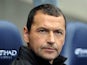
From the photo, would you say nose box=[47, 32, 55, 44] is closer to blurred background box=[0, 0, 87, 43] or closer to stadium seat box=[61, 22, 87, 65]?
stadium seat box=[61, 22, 87, 65]

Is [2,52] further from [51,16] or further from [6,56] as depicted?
[51,16]

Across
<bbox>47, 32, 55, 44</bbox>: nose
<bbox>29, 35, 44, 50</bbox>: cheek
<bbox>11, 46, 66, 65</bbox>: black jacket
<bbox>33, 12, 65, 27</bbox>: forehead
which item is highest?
<bbox>33, 12, 65, 27</bbox>: forehead

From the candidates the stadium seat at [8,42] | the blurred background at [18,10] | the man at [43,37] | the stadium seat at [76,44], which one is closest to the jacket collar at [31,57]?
the man at [43,37]

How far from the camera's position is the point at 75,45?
7.09ft

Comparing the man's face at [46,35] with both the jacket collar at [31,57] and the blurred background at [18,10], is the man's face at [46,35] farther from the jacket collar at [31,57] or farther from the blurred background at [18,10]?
the blurred background at [18,10]

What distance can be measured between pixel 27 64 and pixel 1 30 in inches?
22.6

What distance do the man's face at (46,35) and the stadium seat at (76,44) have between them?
0.76 meters

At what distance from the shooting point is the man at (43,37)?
133 cm

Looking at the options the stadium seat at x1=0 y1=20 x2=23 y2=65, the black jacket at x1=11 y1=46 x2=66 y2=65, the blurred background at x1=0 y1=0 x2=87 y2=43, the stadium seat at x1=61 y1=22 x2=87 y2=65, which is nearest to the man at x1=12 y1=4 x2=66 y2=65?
the black jacket at x1=11 y1=46 x2=66 y2=65

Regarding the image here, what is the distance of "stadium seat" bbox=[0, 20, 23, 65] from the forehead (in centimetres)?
50

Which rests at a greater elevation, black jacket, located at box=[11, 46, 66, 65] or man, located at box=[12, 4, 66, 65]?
man, located at box=[12, 4, 66, 65]

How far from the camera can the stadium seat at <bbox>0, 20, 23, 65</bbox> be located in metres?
1.85

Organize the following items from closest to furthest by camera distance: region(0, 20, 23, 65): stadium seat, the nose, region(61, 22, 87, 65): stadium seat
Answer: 1. the nose
2. region(0, 20, 23, 65): stadium seat
3. region(61, 22, 87, 65): stadium seat

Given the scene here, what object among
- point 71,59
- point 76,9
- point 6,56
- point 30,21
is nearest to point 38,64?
point 30,21
